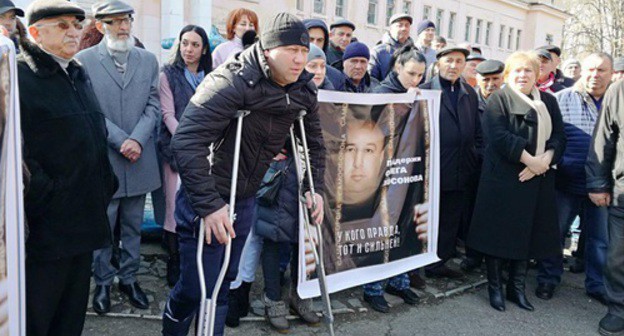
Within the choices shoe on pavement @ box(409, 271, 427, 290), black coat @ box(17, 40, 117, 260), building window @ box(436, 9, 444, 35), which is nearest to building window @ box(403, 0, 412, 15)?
building window @ box(436, 9, 444, 35)

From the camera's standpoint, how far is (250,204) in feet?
11.0

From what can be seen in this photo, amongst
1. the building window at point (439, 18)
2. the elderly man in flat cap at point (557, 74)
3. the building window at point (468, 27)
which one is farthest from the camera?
the building window at point (468, 27)

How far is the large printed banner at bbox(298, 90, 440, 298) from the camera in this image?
437 cm

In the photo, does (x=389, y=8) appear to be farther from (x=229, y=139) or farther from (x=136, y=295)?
(x=229, y=139)

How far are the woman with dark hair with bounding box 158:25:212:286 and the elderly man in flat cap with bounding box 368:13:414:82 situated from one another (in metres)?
2.65

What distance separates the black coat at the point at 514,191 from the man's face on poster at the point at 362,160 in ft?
3.53

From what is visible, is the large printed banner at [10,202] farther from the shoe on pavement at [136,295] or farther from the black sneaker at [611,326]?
the black sneaker at [611,326]

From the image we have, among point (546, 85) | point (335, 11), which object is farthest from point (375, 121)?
point (335, 11)

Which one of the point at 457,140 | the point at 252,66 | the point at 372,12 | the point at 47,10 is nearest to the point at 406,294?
the point at 457,140

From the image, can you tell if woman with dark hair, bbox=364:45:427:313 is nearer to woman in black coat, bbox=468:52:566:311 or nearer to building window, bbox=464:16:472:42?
woman in black coat, bbox=468:52:566:311

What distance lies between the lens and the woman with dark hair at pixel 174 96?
4609mm

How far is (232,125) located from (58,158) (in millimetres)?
922

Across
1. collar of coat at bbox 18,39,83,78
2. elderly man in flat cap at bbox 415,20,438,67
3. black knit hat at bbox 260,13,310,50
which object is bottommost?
collar of coat at bbox 18,39,83,78

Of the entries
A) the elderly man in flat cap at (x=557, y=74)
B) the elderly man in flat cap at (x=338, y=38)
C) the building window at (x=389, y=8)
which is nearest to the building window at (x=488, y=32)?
the building window at (x=389, y=8)
